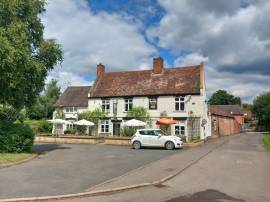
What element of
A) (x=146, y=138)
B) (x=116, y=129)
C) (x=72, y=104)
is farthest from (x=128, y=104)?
(x=146, y=138)

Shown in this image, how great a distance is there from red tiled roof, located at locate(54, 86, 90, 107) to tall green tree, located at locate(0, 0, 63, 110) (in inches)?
1068

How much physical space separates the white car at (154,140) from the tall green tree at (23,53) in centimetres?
950

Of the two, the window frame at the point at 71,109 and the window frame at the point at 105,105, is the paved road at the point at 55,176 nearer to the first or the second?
the window frame at the point at 105,105

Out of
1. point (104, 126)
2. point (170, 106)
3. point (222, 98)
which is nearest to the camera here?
point (170, 106)

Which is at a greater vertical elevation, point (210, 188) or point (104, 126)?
point (104, 126)

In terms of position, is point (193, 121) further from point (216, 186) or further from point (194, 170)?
point (216, 186)

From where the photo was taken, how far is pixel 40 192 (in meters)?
10.8

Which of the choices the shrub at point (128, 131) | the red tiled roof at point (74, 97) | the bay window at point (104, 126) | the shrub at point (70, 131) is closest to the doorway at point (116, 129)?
the bay window at point (104, 126)

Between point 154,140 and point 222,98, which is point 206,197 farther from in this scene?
point 222,98

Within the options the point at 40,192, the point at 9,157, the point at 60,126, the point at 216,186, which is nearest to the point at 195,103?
the point at 60,126

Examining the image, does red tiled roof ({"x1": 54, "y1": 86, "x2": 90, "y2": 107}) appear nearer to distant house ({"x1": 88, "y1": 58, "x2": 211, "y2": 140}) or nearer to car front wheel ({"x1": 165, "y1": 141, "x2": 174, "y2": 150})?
distant house ({"x1": 88, "y1": 58, "x2": 211, "y2": 140})

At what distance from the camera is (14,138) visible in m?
21.3

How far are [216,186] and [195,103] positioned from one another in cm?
2823

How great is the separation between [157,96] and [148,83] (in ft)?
9.45
